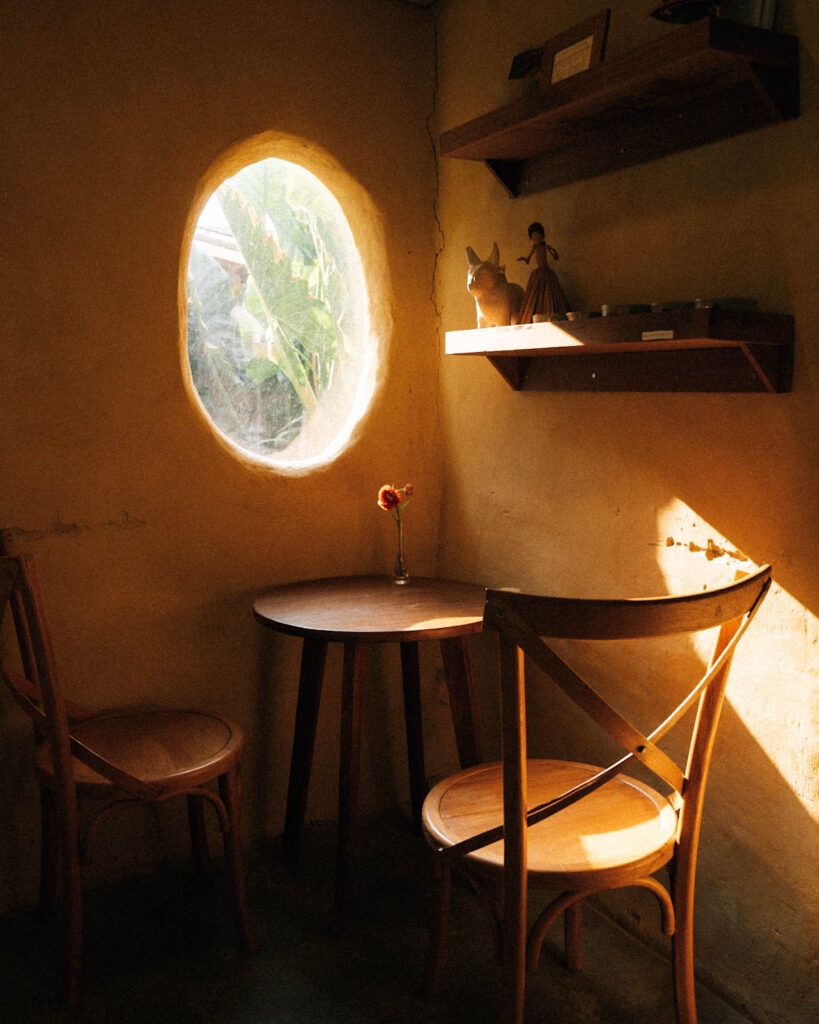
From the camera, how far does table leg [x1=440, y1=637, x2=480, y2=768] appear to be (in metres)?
2.35

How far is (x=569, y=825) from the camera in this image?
1.64 metres

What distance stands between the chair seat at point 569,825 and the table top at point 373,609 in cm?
35

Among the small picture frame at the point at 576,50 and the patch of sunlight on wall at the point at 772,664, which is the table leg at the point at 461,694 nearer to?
the patch of sunlight on wall at the point at 772,664

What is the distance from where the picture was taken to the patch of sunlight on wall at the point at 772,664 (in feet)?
5.63

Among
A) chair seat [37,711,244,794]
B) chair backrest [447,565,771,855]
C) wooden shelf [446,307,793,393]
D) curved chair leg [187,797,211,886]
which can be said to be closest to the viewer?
chair backrest [447,565,771,855]

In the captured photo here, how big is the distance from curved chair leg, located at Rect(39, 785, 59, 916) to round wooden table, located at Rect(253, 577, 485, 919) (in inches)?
23.4

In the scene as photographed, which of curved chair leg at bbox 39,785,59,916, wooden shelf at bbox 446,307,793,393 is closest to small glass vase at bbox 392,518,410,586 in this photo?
wooden shelf at bbox 446,307,793,393

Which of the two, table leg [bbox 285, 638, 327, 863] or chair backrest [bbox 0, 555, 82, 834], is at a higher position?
chair backrest [bbox 0, 555, 82, 834]

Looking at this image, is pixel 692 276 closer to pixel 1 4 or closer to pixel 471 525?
pixel 471 525

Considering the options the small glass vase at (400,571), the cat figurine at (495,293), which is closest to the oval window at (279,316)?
the small glass vase at (400,571)

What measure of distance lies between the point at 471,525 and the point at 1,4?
1.76 meters

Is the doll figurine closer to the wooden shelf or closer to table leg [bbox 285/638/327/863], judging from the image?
the wooden shelf

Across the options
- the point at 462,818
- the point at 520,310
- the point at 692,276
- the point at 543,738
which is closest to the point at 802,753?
the point at 462,818

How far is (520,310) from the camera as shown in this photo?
2223 millimetres
